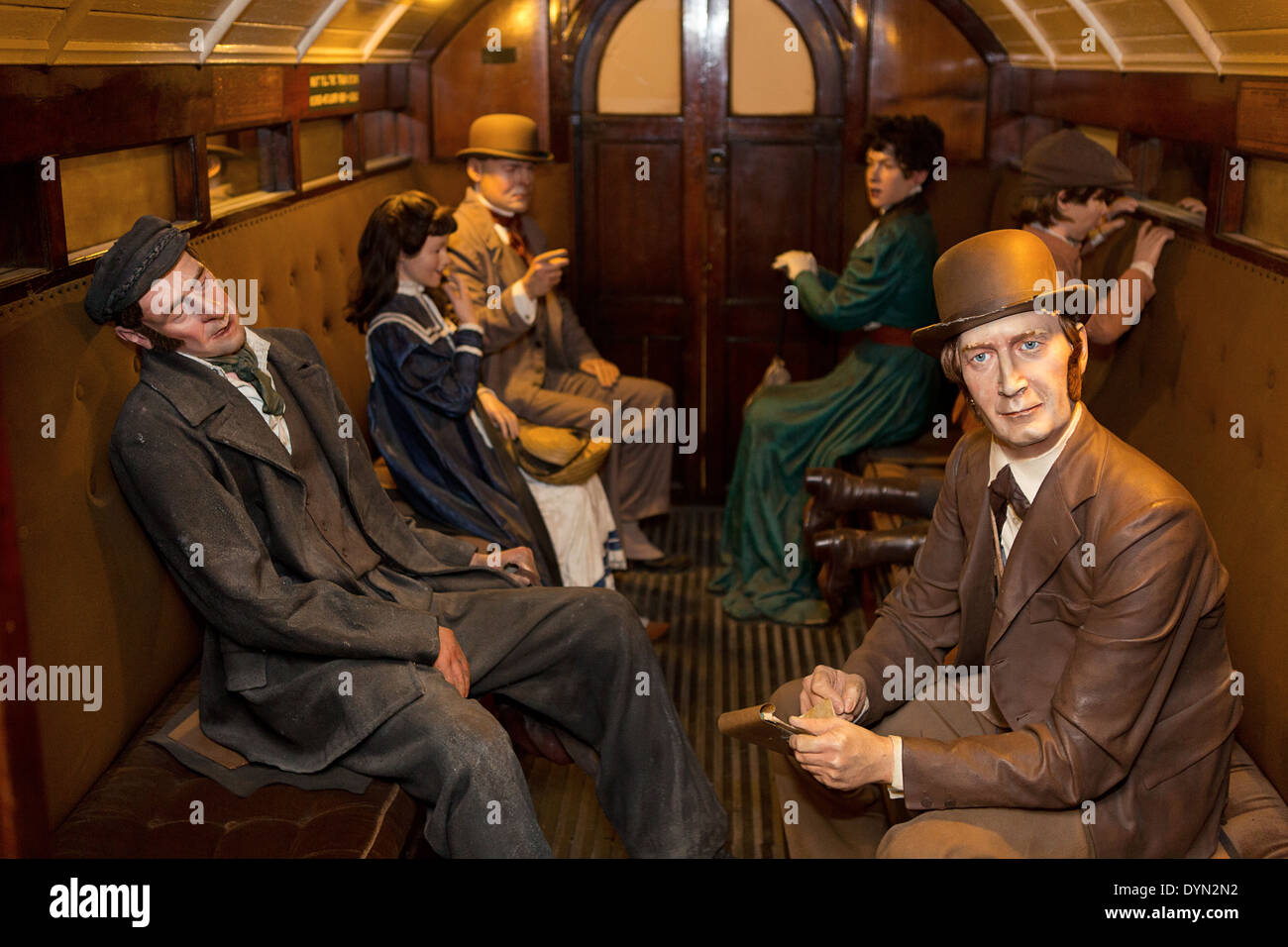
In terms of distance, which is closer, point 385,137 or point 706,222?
point 385,137

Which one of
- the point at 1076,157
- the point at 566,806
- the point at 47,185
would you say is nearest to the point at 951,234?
the point at 1076,157

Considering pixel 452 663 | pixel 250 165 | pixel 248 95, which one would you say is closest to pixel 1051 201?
pixel 452 663

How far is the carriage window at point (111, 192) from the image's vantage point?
2.89 meters

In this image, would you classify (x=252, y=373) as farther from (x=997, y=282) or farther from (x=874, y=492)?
(x=874, y=492)

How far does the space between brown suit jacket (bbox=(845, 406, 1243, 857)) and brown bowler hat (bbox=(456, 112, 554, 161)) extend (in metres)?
3.13

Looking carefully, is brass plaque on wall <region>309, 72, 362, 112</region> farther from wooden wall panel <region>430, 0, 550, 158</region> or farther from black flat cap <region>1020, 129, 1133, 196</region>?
black flat cap <region>1020, 129, 1133, 196</region>

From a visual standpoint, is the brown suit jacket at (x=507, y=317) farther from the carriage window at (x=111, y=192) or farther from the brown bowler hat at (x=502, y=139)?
the carriage window at (x=111, y=192)

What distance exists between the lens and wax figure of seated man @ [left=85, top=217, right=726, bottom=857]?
Answer: 2.57 m

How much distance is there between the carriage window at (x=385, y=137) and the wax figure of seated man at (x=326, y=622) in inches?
106

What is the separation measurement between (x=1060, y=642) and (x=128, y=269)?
1989mm

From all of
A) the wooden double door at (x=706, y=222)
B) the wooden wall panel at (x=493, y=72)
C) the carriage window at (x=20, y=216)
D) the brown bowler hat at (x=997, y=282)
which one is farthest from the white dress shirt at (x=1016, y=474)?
the wooden wall panel at (x=493, y=72)

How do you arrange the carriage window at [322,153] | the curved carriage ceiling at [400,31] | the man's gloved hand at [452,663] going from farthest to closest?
the carriage window at [322,153], the man's gloved hand at [452,663], the curved carriage ceiling at [400,31]

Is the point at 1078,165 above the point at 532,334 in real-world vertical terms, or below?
above

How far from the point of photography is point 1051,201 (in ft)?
12.9
